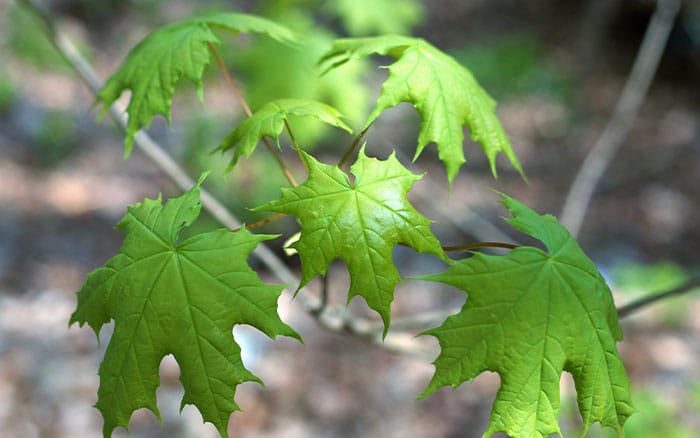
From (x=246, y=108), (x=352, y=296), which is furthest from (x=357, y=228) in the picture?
(x=246, y=108)

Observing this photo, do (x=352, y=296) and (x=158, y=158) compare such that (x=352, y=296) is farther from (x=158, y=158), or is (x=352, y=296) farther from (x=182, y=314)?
(x=158, y=158)

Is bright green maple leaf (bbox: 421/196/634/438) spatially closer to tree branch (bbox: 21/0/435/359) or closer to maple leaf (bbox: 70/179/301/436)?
maple leaf (bbox: 70/179/301/436)

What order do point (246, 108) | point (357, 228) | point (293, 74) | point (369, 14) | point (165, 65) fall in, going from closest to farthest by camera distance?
point (357, 228) → point (165, 65) → point (246, 108) → point (293, 74) → point (369, 14)

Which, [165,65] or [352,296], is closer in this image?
[352,296]

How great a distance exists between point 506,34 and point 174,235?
7.52m

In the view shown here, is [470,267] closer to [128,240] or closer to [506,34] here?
[128,240]

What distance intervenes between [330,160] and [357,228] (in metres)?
5.00

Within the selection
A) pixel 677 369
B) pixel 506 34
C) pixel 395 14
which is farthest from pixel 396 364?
pixel 506 34

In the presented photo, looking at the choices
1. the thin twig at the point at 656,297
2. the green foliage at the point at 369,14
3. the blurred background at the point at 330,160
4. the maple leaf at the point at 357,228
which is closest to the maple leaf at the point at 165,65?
the maple leaf at the point at 357,228

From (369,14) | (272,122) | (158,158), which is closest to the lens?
(272,122)

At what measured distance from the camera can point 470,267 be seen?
112cm

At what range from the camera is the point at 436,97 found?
1.34m

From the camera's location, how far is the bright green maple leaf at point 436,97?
1.30 metres

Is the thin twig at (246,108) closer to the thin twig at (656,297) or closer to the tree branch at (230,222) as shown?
the tree branch at (230,222)
